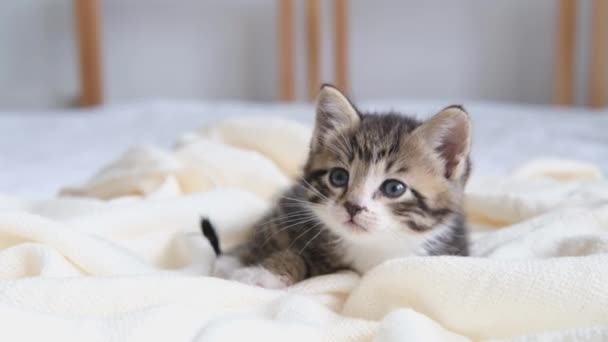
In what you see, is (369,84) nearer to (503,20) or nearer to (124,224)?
(503,20)

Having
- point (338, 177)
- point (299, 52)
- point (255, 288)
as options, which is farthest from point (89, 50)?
point (255, 288)

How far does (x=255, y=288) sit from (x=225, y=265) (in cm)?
26

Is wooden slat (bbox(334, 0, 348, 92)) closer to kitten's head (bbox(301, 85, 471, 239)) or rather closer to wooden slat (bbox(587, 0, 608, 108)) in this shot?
wooden slat (bbox(587, 0, 608, 108))

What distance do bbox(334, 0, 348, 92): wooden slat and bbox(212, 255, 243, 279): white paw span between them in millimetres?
2548

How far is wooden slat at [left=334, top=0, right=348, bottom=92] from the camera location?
3.71 metres

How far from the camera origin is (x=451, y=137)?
1179 mm

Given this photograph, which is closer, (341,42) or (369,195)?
(369,195)

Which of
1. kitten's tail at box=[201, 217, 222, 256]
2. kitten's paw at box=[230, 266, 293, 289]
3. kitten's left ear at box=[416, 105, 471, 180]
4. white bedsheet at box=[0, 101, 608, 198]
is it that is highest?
kitten's left ear at box=[416, 105, 471, 180]

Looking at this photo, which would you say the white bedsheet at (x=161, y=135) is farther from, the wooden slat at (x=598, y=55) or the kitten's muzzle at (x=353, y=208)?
the kitten's muzzle at (x=353, y=208)

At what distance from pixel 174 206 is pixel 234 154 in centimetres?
39

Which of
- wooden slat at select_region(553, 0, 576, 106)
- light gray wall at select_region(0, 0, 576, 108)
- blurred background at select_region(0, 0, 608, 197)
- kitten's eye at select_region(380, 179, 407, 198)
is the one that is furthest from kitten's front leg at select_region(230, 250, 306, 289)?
light gray wall at select_region(0, 0, 576, 108)

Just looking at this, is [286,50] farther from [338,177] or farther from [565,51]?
[338,177]

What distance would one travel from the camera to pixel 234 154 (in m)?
1.78

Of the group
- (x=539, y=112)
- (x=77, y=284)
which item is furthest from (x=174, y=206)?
(x=539, y=112)
